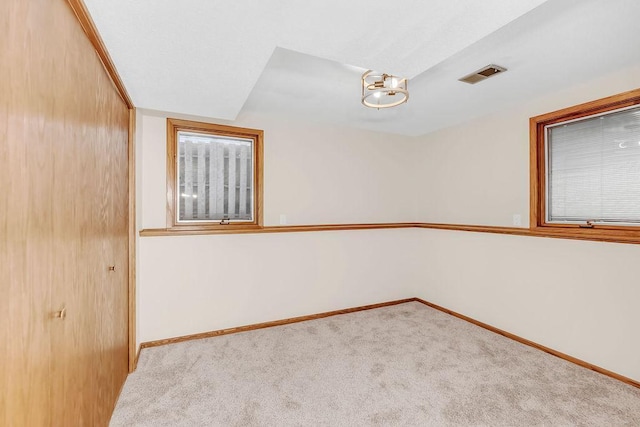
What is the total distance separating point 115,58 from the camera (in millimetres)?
1608

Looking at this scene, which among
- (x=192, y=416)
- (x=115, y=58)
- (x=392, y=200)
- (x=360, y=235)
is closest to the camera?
(x=115, y=58)

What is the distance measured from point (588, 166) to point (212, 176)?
3.55 metres

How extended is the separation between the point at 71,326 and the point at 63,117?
79cm

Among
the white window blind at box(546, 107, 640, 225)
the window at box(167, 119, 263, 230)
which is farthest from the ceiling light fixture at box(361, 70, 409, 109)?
the white window blind at box(546, 107, 640, 225)

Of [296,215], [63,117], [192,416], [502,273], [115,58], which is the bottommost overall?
[192,416]

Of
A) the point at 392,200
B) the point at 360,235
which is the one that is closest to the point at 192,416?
the point at 360,235

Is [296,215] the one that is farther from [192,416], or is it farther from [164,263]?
[192,416]

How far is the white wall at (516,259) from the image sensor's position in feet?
7.32

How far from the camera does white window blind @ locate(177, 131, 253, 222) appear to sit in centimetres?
300

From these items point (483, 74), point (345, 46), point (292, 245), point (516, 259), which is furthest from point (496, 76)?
point (292, 245)

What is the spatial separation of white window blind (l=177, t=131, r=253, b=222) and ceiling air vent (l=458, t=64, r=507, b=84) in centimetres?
218

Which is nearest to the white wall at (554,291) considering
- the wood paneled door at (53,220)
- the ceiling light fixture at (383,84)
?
the ceiling light fixture at (383,84)

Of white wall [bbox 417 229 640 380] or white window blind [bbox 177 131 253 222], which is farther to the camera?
white window blind [bbox 177 131 253 222]

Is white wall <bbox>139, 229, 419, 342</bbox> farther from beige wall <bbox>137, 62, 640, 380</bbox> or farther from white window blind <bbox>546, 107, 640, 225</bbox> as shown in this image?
white window blind <bbox>546, 107, 640, 225</bbox>
